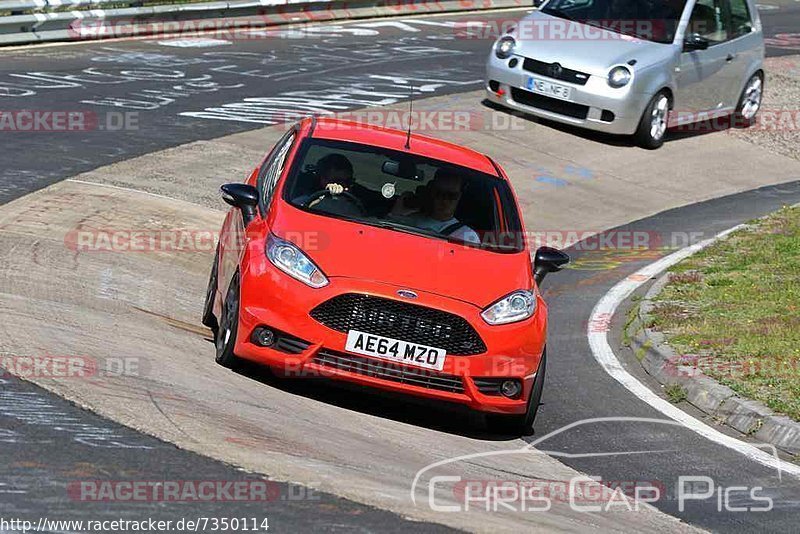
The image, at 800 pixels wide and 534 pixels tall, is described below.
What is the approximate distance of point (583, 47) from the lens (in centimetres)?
1836

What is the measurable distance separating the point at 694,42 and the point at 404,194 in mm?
10536

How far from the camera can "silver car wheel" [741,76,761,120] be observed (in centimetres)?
2081

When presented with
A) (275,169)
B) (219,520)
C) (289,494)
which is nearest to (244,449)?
(289,494)

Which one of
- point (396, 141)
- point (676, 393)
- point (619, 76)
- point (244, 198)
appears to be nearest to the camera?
point (244, 198)

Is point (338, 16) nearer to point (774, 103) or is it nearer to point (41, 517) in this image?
point (774, 103)

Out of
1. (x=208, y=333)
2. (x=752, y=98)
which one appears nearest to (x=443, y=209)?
(x=208, y=333)

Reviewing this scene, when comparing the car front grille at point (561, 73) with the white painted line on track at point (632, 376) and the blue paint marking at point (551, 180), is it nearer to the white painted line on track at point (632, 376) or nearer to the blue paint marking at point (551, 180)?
the blue paint marking at point (551, 180)

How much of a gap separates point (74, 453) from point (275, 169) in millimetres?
3567

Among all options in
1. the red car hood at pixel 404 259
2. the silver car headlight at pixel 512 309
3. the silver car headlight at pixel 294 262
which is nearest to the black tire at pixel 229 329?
the silver car headlight at pixel 294 262

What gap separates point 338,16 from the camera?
26141 millimetres

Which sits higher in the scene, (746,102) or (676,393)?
(746,102)

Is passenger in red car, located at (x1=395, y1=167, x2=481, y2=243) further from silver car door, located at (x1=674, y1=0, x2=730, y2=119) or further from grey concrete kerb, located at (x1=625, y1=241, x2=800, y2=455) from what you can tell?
silver car door, located at (x1=674, y1=0, x2=730, y2=119)

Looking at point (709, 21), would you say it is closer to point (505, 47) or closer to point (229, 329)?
point (505, 47)

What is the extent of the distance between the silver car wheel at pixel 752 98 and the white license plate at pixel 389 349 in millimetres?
13993
